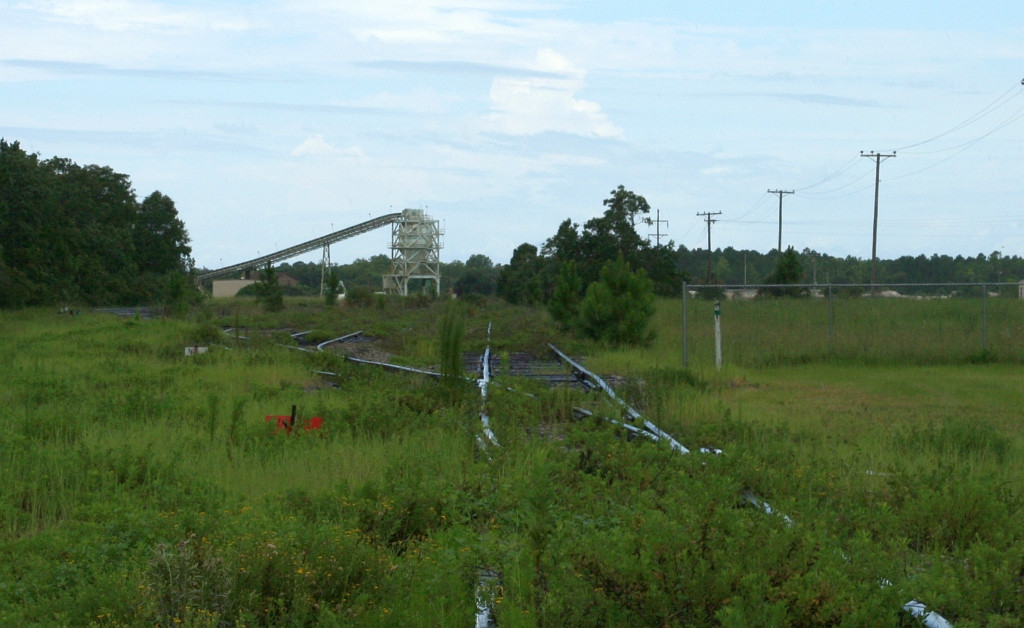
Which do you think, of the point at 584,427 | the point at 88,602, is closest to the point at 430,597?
the point at 88,602

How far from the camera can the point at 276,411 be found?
12.2 m

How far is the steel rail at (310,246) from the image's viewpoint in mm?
97562

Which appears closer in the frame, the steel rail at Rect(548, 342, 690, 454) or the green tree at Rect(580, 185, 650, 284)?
the steel rail at Rect(548, 342, 690, 454)

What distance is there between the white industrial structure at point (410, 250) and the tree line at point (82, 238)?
2666cm

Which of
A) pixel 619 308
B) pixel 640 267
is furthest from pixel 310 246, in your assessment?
pixel 619 308

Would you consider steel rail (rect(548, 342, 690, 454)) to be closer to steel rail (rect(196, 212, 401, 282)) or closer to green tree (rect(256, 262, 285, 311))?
green tree (rect(256, 262, 285, 311))

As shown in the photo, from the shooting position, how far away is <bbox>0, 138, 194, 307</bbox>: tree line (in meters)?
49.4

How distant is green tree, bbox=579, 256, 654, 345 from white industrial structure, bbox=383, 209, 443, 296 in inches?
3034

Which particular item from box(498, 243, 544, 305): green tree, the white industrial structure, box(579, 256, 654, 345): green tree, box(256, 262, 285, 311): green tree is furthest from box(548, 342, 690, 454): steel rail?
the white industrial structure

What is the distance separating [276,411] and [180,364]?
6435mm

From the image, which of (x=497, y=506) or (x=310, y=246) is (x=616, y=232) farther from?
(x=497, y=506)

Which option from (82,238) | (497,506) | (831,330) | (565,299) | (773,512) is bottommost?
(497,506)

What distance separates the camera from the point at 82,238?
60.8 m

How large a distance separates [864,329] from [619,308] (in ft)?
18.8
